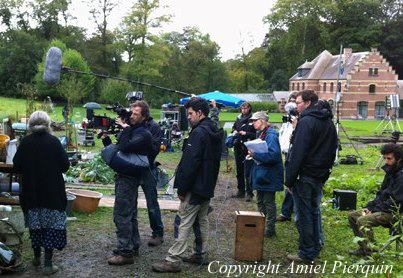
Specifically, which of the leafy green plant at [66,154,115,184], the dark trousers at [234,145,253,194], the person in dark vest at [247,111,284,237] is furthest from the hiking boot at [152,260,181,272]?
the leafy green plant at [66,154,115,184]

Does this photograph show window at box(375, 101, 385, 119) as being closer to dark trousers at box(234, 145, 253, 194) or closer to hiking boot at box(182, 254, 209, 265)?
dark trousers at box(234, 145, 253, 194)

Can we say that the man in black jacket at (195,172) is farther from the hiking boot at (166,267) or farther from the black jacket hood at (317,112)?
the black jacket hood at (317,112)

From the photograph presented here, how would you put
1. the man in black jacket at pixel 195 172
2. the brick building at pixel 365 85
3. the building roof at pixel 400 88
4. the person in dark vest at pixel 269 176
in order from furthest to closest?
1. the building roof at pixel 400 88
2. the brick building at pixel 365 85
3. the person in dark vest at pixel 269 176
4. the man in black jacket at pixel 195 172

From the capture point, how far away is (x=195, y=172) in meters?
4.80

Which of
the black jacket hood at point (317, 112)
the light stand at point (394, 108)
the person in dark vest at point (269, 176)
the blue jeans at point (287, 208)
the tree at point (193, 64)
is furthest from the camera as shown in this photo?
the tree at point (193, 64)

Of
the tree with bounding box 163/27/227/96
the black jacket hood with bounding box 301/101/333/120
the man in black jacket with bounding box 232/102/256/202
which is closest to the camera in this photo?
the black jacket hood with bounding box 301/101/333/120

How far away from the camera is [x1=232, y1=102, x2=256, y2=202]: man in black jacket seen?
28.4ft

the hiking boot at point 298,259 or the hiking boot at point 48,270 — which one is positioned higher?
the hiking boot at point 48,270

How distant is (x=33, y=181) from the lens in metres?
4.68

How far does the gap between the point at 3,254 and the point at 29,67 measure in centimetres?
5188

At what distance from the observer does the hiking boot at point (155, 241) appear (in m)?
5.84

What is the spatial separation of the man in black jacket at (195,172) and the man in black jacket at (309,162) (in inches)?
34.9

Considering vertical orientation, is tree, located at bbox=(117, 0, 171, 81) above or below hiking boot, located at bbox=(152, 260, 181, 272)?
above

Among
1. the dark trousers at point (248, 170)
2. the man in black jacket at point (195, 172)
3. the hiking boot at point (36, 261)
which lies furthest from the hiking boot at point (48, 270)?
the dark trousers at point (248, 170)
